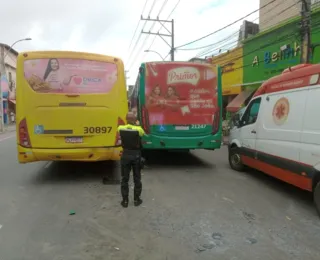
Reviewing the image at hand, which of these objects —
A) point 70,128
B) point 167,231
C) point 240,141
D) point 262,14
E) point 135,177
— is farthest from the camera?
point 262,14

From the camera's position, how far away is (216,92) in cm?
1015

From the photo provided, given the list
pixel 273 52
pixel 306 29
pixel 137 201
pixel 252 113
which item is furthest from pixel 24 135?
A: pixel 273 52

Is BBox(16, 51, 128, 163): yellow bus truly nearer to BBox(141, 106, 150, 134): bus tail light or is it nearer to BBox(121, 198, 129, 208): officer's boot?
BBox(141, 106, 150, 134): bus tail light

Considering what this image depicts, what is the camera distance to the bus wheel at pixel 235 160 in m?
9.54

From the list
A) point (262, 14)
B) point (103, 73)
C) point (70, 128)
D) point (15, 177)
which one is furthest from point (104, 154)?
point (262, 14)

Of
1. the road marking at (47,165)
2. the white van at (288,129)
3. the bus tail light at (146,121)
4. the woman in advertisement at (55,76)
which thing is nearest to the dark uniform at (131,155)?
the woman in advertisement at (55,76)

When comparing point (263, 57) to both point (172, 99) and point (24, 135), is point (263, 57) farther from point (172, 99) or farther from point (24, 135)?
point (24, 135)

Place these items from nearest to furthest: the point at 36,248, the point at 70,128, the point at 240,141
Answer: the point at 36,248
the point at 70,128
the point at 240,141

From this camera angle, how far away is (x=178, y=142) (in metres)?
9.98

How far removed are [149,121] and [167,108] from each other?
63 centimetres

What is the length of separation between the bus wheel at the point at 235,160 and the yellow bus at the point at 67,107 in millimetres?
3434

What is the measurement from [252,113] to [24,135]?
545 cm

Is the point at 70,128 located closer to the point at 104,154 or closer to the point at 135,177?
the point at 104,154

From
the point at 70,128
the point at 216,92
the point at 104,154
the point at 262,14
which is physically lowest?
the point at 104,154
